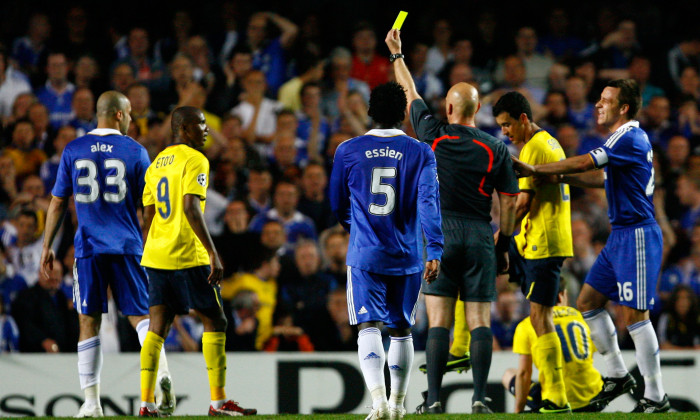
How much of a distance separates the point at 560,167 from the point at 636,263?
0.88m

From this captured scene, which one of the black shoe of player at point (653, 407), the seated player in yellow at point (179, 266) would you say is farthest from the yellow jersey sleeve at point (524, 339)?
the seated player in yellow at point (179, 266)

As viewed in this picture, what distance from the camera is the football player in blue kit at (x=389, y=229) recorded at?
5.31 meters

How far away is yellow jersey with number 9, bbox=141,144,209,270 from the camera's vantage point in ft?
19.4

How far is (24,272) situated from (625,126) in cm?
691

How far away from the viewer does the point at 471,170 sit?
20.2ft

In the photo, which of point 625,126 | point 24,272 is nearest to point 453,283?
point 625,126

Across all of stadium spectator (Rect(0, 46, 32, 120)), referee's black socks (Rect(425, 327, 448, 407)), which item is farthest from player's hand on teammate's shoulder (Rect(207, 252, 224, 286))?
stadium spectator (Rect(0, 46, 32, 120))

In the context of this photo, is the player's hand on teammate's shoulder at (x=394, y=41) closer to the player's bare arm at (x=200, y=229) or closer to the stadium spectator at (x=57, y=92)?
the player's bare arm at (x=200, y=229)

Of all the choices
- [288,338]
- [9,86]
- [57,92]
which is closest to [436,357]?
[288,338]

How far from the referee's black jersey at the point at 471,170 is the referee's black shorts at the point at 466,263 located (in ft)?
0.35

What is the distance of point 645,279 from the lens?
20.8 ft

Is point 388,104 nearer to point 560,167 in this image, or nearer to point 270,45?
point 560,167

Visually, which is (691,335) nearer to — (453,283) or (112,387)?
(453,283)

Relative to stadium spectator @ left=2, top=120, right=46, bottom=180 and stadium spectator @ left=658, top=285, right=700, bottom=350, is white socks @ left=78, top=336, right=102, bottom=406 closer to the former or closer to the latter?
stadium spectator @ left=2, top=120, right=46, bottom=180
